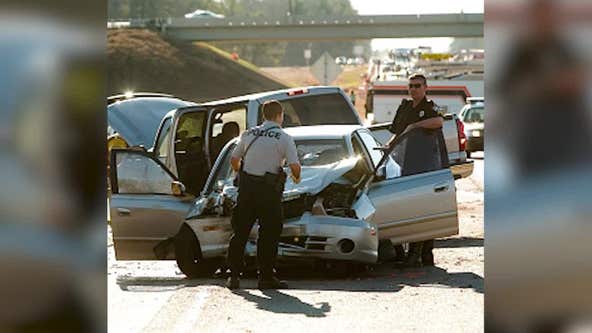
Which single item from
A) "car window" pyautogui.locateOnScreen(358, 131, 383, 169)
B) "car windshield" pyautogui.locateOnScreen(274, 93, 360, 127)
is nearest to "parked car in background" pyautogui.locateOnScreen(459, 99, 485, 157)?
"car windshield" pyautogui.locateOnScreen(274, 93, 360, 127)

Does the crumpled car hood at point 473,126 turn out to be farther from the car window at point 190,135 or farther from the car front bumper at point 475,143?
the car window at point 190,135

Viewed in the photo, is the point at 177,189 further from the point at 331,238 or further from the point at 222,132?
the point at 222,132

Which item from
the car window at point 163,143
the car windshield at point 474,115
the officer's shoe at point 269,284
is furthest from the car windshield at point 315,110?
the car windshield at point 474,115

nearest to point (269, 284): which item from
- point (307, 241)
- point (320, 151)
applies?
point (307, 241)

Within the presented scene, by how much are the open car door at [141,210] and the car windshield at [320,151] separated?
1.22 m

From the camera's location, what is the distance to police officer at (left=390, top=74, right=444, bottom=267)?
44.4 feet

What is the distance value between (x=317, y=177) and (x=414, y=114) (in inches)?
44.5

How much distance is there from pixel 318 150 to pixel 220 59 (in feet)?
284

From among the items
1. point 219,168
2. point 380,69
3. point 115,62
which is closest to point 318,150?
point 219,168

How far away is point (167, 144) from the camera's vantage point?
16.3 meters

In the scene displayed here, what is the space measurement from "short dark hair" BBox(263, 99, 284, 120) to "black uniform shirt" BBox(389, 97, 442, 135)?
1812mm

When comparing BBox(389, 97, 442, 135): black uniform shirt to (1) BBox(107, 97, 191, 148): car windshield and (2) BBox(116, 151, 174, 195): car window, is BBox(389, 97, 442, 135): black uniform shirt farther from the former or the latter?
(1) BBox(107, 97, 191, 148): car windshield

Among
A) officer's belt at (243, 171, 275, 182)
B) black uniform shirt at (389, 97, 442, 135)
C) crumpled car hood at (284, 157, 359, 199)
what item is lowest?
crumpled car hood at (284, 157, 359, 199)

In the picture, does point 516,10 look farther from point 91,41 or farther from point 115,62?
point 115,62
